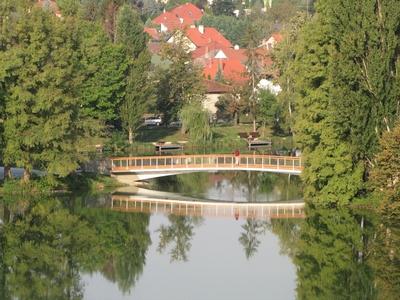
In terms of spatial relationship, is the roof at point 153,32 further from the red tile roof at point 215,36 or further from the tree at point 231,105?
the tree at point 231,105

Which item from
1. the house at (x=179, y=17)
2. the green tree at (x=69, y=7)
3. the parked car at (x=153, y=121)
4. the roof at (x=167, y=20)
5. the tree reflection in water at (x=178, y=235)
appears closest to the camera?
the tree reflection in water at (x=178, y=235)

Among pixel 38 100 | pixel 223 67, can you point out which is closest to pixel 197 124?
pixel 38 100

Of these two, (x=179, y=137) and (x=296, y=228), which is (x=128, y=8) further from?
(x=296, y=228)

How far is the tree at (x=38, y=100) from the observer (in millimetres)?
62719

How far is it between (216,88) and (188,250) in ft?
166

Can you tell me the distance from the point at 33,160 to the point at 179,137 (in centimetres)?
2908

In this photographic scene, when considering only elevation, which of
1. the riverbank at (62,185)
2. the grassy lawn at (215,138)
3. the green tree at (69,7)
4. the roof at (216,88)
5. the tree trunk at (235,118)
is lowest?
the riverbank at (62,185)

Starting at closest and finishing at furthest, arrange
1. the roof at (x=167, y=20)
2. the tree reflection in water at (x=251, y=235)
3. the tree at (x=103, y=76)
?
the tree reflection in water at (x=251, y=235)
the tree at (x=103, y=76)
the roof at (x=167, y=20)

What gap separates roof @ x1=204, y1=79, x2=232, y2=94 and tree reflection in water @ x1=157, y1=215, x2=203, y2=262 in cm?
4204

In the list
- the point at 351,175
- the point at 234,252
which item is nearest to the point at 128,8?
the point at 351,175

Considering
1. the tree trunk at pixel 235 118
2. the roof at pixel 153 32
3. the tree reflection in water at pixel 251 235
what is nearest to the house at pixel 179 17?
the roof at pixel 153 32

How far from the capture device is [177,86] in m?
91.9

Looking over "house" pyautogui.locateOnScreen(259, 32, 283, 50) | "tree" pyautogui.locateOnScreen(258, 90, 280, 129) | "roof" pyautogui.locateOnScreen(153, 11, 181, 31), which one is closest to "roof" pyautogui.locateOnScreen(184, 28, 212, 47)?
"house" pyautogui.locateOnScreen(259, 32, 283, 50)

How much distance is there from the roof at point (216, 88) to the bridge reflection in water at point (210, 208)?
3720cm
